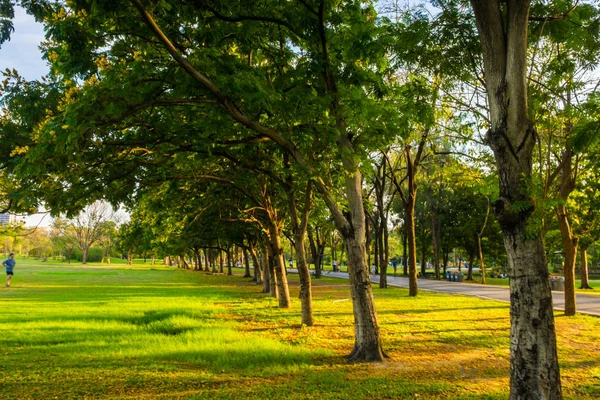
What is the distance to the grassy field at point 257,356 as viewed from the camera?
6219 mm

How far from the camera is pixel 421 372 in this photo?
723 centimetres

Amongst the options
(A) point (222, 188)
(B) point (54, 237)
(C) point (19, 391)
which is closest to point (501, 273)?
(A) point (222, 188)

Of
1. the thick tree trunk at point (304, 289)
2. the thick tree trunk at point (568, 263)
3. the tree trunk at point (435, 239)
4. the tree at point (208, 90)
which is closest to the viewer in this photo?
the tree at point (208, 90)

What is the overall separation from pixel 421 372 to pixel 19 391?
6.37 metres

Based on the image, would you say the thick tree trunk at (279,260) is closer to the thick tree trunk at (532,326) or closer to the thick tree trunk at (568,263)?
the thick tree trunk at (568,263)

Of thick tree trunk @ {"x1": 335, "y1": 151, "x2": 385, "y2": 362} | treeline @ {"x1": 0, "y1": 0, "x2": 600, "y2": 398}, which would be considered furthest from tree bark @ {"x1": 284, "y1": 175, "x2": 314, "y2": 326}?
thick tree trunk @ {"x1": 335, "y1": 151, "x2": 385, "y2": 362}

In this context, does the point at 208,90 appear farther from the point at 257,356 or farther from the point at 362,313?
the point at 257,356

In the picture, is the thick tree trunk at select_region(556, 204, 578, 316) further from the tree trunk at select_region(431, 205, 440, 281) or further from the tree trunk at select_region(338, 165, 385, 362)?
the tree trunk at select_region(431, 205, 440, 281)

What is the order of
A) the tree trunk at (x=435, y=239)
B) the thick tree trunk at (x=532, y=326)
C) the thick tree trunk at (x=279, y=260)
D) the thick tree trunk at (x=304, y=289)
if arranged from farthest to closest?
the tree trunk at (x=435, y=239) < the thick tree trunk at (x=279, y=260) < the thick tree trunk at (x=304, y=289) < the thick tree trunk at (x=532, y=326)

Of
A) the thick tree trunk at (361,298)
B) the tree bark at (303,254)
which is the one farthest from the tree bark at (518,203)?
the tree bark at (303,254)

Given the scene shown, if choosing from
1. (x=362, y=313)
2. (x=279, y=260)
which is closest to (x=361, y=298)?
(x=362, y=313)

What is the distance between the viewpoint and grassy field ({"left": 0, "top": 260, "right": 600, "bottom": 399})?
6.22 metres

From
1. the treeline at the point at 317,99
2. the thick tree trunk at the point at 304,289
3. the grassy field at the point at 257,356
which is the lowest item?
the grassy field at the point at 257,356

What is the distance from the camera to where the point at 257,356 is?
8.05 m
